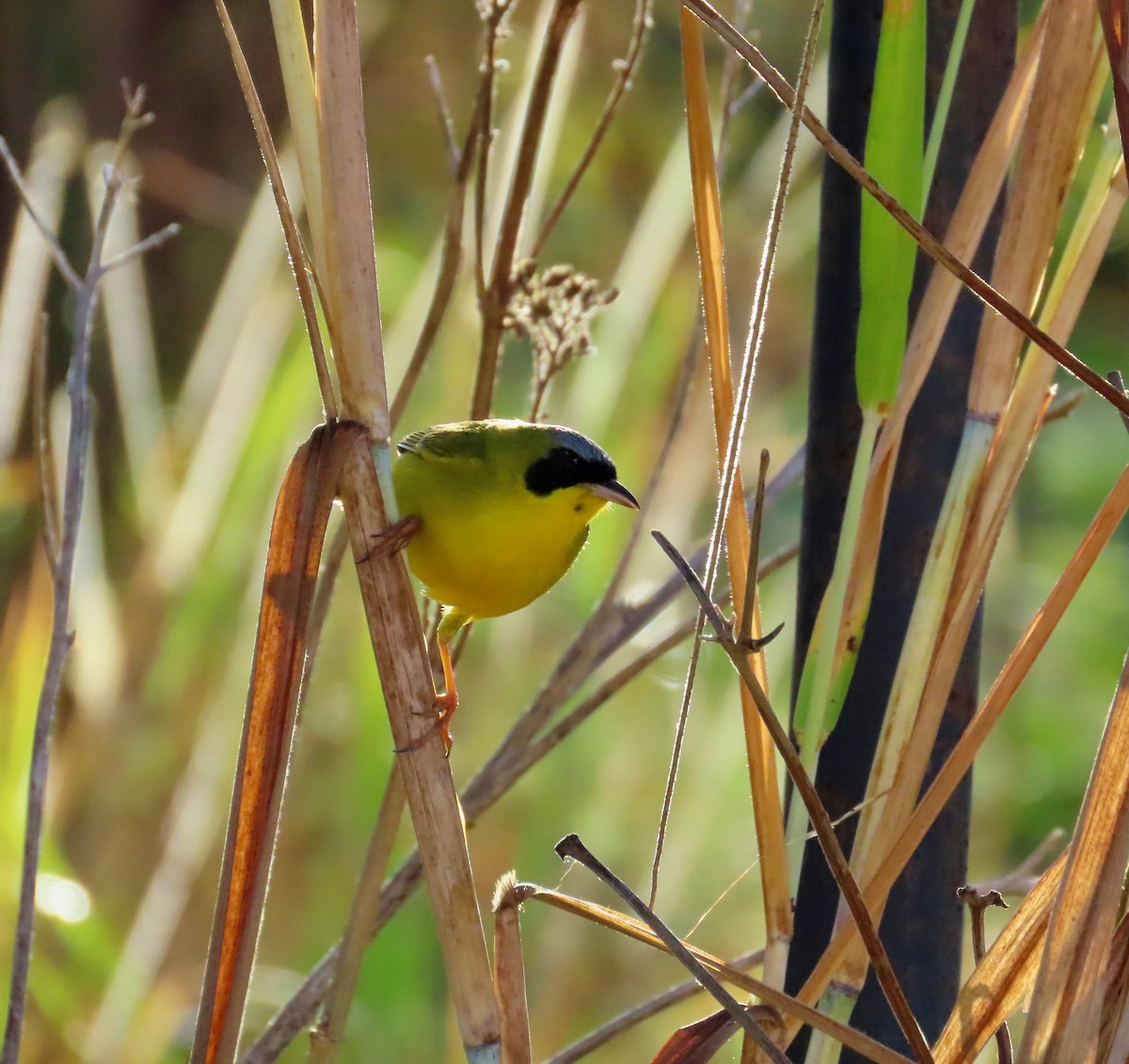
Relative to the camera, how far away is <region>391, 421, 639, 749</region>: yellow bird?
1.48 meters

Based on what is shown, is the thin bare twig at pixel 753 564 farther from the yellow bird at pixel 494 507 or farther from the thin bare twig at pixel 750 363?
the yellow bird at pixel 494 507

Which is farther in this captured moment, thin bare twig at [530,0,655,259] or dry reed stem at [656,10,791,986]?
thin bare twig at [530,0,655,259]

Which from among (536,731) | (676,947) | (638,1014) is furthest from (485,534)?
(676,947)

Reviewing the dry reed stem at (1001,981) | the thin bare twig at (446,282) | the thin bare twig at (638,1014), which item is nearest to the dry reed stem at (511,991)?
the thin bare twig at (638,1014)

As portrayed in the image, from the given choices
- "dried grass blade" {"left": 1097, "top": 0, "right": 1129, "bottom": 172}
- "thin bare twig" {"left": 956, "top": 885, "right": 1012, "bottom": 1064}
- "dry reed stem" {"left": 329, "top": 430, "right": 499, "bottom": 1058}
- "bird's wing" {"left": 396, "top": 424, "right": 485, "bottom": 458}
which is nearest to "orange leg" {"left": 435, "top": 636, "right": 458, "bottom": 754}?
"bird's wing" {"left": 396, "top": 424, "right": 485, "bottom": 458}

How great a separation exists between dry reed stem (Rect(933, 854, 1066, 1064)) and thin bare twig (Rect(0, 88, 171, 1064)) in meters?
0.59

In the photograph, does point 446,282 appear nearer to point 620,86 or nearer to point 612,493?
point 620,86

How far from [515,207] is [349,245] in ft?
1.17

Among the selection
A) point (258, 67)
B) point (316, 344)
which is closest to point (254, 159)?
point (258, 67)

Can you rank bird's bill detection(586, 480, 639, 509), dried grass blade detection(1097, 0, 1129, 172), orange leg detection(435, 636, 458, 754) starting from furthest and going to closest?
bird's bill detection(586, 480, 639, 509) → orange leg detection(435, 636, 458, 754) → dried grass blade detection(1097, 0, 1129, 172)

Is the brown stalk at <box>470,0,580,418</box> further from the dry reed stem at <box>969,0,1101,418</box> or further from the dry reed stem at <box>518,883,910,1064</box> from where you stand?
the dry reed stem at <box>518,883,910,1064</box>

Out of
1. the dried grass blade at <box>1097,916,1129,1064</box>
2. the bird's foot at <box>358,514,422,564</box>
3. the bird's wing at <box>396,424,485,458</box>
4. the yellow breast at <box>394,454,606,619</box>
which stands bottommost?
the dried grass blade at <box>1097,916,1129,1064</box>

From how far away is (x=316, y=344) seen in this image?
75cm

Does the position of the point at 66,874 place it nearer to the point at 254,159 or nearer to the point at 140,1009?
the point at 140,1009
